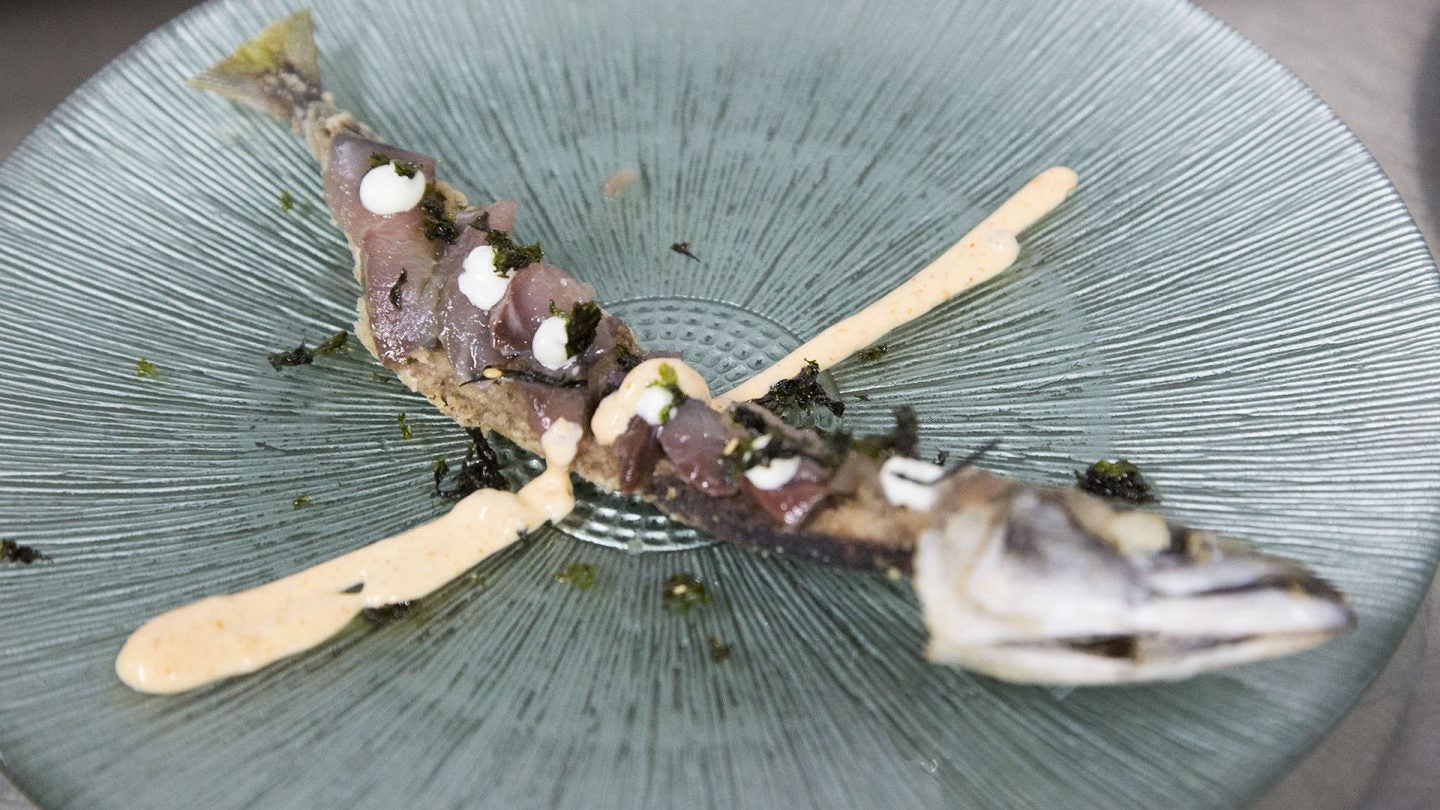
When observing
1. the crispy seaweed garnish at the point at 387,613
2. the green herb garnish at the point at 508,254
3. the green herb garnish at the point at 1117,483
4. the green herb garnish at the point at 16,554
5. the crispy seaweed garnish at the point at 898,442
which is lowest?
the crispy seaweed garnish at the point at 387,613

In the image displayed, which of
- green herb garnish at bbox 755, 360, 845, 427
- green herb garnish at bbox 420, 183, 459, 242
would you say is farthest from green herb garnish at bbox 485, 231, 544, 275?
green herb garnish at bbox 755, 360, 845, 427

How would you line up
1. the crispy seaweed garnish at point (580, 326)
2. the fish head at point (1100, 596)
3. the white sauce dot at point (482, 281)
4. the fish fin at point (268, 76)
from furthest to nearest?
the fish fin at point (268, 76)
the white sauce dot at point (482, 281)
the crispy seaweed garnish at point (580, 326)
the fish head at point (1100, 596)

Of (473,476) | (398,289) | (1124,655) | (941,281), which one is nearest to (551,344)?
(473,476)

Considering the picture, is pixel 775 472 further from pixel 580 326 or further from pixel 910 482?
pixel 580 326

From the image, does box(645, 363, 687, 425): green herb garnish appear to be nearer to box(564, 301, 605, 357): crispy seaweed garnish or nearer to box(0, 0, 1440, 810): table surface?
box(564, 301, 605, 357): crispy seaweed garnish

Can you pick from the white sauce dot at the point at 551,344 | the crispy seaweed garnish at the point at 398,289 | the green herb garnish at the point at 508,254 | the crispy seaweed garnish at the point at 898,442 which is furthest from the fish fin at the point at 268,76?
the crispy seaweed garnish at the point at 898,442

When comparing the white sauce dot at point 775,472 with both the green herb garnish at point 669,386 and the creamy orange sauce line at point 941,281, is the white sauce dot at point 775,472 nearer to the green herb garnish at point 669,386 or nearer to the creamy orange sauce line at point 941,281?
the green herb garnish at point 669,386

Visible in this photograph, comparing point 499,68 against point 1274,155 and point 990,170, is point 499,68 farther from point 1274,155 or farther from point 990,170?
point 1274,155
